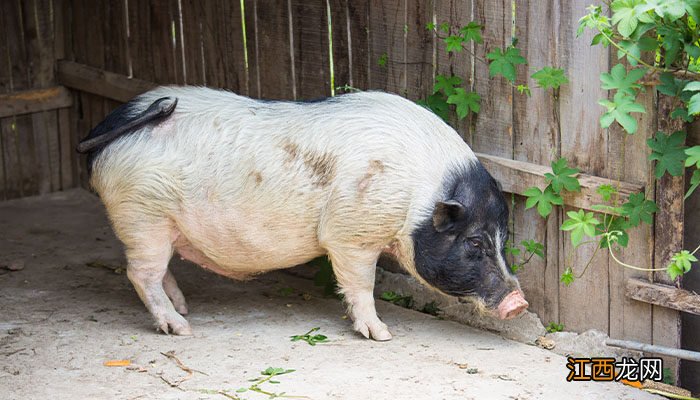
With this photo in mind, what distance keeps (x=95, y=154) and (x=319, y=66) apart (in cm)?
134

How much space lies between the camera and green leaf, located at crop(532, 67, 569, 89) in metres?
4.79

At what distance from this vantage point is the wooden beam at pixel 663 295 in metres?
4.63

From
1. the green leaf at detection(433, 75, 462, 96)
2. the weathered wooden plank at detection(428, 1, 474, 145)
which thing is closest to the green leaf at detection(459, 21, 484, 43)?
the weathered wooden plank at detection(428, 1, 474, 145)

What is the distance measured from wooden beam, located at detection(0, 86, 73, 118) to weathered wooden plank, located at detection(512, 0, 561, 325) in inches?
159

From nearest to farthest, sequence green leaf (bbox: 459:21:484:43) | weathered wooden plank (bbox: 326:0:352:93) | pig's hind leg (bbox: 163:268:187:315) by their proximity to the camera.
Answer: green leaf (bbox: 459:21:484:43), pig's hind leg (bbox: 163:268:187:315), weathered wooden plank (bbox: 326:0:352:93)

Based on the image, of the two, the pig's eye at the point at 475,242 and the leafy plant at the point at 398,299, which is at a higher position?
the pig's eye at the point at 475,242

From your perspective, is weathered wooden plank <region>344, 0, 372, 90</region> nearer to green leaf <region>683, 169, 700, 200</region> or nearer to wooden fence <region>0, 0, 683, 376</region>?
wooden fence <region>0, 0, 683, 376</region>

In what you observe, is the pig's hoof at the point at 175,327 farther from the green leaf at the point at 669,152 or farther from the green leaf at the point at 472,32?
the green leaf at the point at 669,152

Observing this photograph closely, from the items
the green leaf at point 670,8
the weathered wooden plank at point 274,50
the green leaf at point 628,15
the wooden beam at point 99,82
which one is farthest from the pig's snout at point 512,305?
the wooden beam at point 99,82

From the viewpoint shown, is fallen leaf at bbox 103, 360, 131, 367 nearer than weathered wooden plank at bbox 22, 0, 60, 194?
Yes

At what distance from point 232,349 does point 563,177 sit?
1.70m

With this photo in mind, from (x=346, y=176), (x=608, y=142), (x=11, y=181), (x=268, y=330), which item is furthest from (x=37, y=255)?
(x=608, y=142)

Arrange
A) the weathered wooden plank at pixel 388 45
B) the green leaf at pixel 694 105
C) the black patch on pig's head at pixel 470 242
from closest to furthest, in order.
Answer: the green leaf at pixel 694 105 < the black patch on pig's head at pixel 470 242 < the weathered wooden plank at pixel 388 45

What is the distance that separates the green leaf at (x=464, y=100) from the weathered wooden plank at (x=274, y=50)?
1.25m
